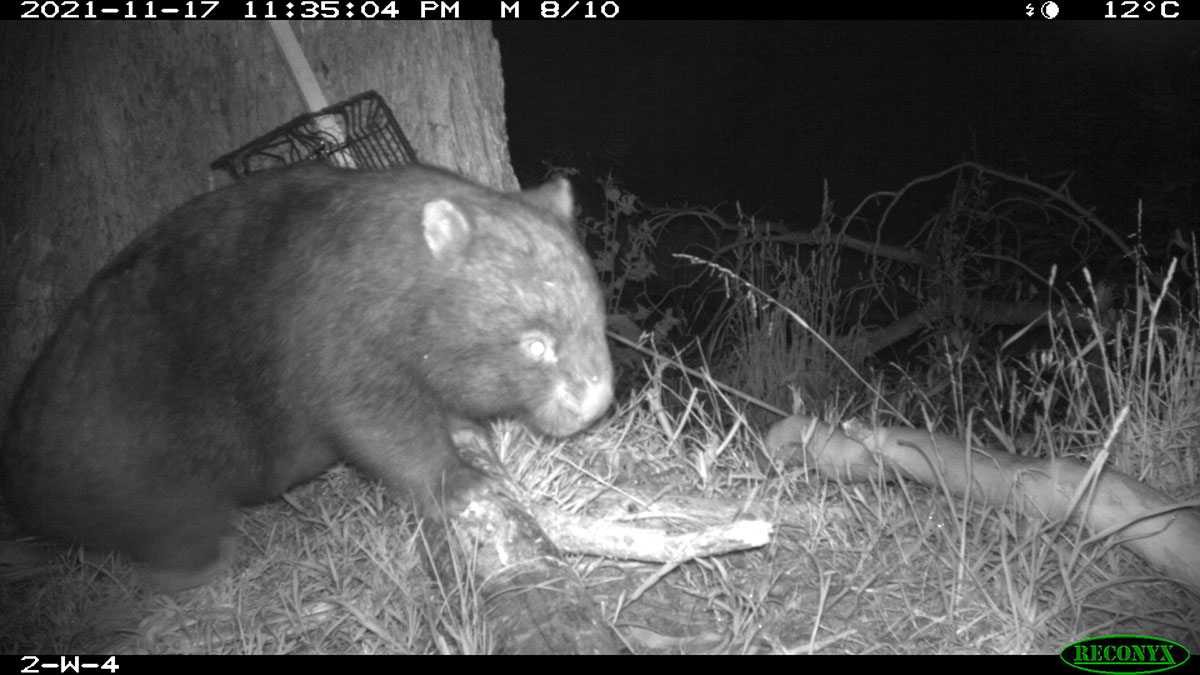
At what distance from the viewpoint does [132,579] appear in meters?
3.14

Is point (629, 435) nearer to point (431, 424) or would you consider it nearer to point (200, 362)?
point (431, 424)

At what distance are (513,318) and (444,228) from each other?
Result: 0.32 meters

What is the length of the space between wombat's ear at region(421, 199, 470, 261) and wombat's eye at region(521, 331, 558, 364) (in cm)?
32

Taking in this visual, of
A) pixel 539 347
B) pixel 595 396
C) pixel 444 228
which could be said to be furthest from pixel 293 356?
pixel 595 396

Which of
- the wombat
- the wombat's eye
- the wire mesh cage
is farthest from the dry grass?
the wire mesh cage

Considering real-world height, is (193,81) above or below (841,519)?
above

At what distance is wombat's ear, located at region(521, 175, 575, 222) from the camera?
3.25 m

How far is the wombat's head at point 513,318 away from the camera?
2924mm

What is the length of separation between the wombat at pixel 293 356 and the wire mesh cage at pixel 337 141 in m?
0.76

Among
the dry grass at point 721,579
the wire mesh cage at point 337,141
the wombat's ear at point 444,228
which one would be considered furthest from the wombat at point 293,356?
the wire mesh cage at point 337,141

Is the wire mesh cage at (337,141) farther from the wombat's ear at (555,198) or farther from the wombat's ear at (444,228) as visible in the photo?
the wombat's ear at (444,228)

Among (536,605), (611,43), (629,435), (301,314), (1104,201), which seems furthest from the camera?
(611,43)
